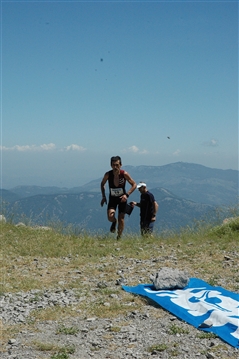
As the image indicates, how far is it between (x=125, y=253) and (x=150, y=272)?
1.59 meters

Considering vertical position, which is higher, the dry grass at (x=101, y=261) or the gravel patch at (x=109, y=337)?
the dry grass at (x=101, y=261)

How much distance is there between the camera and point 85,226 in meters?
12.2

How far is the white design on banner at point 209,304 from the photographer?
5.41 meters

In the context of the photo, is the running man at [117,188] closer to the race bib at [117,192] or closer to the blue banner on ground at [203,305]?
the race bib at [117,192]

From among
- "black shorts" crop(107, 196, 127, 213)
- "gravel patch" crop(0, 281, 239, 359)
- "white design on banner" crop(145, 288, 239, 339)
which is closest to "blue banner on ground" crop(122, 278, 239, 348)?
"white design on banner" crop(145, 288, 239, 339)

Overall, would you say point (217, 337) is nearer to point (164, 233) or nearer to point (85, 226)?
point (164, 233)

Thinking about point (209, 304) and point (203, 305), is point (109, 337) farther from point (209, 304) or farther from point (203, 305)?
point (209, 304)

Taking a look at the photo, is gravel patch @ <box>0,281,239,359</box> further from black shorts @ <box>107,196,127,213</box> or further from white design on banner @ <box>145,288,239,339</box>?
black shorts @ <box>107,196,127,213</box>

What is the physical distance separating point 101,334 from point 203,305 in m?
1.71

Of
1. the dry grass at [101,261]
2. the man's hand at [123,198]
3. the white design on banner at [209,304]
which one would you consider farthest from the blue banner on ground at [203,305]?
the man's hand at [123,198]

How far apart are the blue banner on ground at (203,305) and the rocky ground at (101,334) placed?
13cm

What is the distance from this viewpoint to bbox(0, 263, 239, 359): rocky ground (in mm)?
4531

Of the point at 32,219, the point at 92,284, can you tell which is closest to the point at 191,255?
the point at 92,284

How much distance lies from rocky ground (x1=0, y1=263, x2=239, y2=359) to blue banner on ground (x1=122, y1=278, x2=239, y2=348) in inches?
5.2
